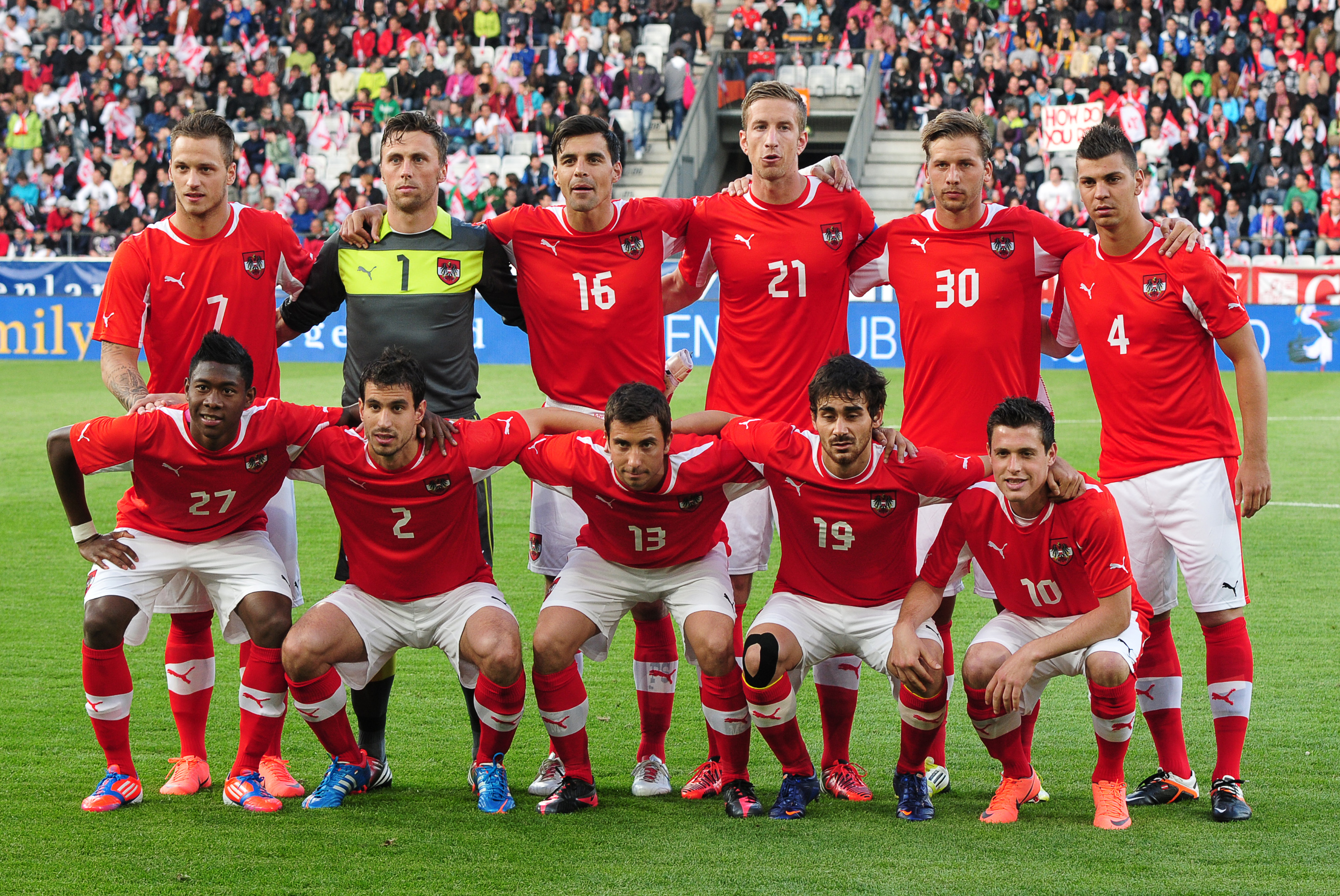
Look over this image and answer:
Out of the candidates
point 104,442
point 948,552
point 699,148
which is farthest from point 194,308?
point 699,148

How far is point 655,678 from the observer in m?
4.95

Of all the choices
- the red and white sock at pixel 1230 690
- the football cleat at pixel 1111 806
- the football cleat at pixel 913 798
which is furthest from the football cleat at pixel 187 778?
the red and white sock at pixel 1230 690

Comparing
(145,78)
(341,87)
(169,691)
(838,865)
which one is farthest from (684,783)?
(145,78)

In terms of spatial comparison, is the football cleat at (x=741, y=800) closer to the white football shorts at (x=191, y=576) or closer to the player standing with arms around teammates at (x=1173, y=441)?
the player standing with arms around teammates at (x=1173, y=441)

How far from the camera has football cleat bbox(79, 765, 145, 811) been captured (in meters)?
4.45

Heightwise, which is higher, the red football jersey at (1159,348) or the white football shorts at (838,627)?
the red football jersey at (1159,348)

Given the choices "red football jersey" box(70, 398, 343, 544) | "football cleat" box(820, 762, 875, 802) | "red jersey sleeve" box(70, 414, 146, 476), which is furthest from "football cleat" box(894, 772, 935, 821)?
"red jersey sleeve" box(70, 414, 146, 476)

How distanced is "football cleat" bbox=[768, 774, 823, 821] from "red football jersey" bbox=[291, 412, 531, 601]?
4.22 ft

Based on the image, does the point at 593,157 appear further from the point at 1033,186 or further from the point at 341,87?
the point at 341,87

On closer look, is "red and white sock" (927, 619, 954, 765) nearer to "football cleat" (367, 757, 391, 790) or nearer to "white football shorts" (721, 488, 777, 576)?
"white football shorts" (721, 488, 777, 576)

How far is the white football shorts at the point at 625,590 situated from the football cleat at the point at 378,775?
0.69 metres

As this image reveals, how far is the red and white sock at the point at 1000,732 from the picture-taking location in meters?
4.44

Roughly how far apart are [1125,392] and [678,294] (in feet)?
5.82

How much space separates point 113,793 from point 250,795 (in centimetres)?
45
